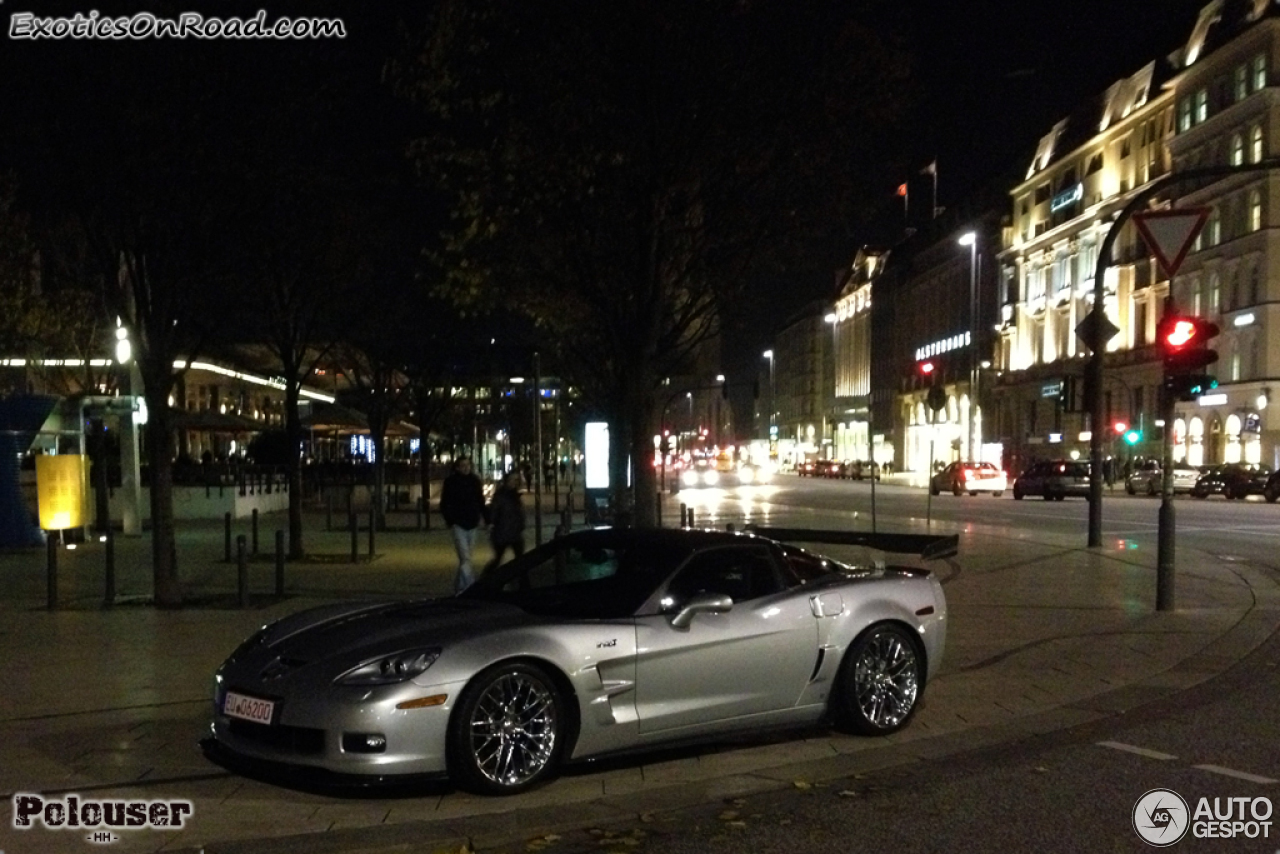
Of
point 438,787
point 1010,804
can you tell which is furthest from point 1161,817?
point 438,787

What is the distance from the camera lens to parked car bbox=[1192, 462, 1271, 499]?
49.2 metres

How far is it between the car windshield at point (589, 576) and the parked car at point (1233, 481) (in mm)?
44757

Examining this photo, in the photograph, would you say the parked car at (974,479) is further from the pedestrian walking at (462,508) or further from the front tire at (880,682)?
the front tire at (880,682)

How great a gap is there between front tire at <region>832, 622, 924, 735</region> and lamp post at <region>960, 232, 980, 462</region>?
8242 cm

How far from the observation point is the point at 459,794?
23.0ft

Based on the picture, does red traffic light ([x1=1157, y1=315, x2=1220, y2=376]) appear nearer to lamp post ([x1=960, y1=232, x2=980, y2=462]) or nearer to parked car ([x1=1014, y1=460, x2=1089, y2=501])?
parked car ([x1=1014, y1=460, x2=1089, y2=501])

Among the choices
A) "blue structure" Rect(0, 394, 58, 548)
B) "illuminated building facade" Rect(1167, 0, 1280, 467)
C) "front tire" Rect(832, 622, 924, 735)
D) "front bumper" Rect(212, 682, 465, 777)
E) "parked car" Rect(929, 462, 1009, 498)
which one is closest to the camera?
"front bumper" Rect(212, 682, 465, 777)

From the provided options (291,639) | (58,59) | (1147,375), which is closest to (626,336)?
(58,59)

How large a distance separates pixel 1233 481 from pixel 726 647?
47272 millimetres

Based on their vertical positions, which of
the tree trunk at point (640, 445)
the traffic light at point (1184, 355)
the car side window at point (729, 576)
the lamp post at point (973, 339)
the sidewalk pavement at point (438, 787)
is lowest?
the sidewalk pavement at point (438, 787)

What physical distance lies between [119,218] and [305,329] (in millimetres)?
8176

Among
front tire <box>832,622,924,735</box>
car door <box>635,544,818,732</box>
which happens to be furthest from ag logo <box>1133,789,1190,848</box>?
car door <box>635,544,818,732</box>

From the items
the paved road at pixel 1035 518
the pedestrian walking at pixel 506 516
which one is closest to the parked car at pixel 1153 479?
the paved road at pixel 1035 518

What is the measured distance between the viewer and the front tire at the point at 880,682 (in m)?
8.40
